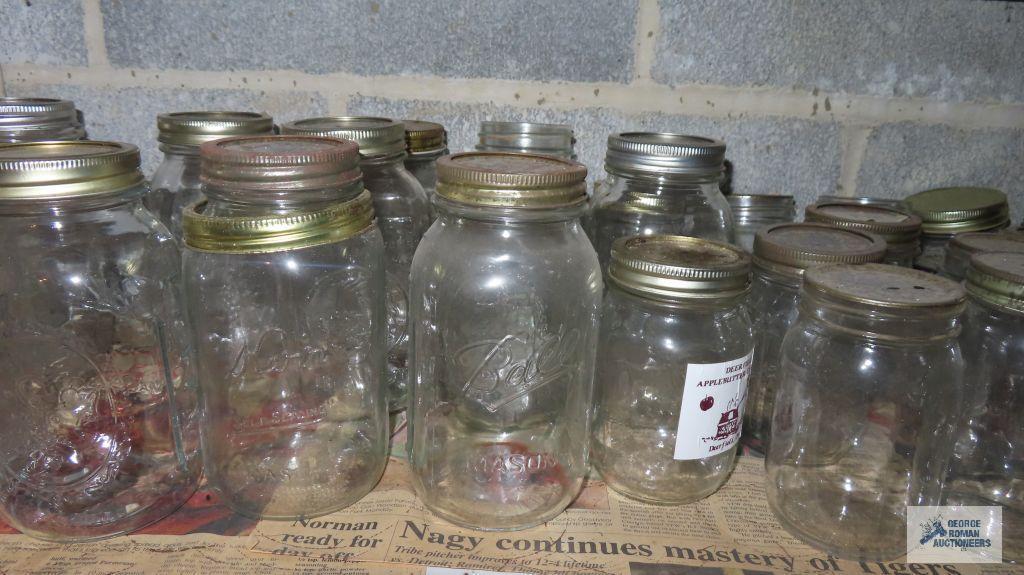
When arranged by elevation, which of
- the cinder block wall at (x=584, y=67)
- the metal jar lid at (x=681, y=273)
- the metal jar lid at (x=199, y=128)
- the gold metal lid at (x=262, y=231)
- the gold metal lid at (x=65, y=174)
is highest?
the cinder block wall at (x=584, y=67)

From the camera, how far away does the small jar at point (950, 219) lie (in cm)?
108

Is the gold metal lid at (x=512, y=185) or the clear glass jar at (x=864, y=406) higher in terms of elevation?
the gold metal lid at (x=512, y=185)

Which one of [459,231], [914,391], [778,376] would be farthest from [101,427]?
[914,391]

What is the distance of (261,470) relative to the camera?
804mm

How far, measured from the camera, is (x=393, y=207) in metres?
0.96

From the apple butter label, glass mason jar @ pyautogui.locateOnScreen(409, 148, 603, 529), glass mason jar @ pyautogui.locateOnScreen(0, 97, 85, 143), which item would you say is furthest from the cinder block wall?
the apple butter label

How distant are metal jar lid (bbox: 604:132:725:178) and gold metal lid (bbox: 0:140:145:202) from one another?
58 centimetres

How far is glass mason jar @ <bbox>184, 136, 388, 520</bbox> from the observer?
67 centimetres

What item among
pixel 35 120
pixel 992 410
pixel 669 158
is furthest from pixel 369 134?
pixel 992 410

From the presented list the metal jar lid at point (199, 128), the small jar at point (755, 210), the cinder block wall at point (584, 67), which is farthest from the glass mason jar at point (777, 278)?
the metal jar lid at point (199, 128)

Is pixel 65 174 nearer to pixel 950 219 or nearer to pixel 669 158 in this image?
pixel 669 158

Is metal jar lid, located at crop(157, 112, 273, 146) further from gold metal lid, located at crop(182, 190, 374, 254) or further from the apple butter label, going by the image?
the apple butter label

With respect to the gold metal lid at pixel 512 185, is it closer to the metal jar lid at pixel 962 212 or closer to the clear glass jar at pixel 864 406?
the clear glass jar at pixel 864 406

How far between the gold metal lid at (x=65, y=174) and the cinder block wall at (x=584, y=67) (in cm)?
54
